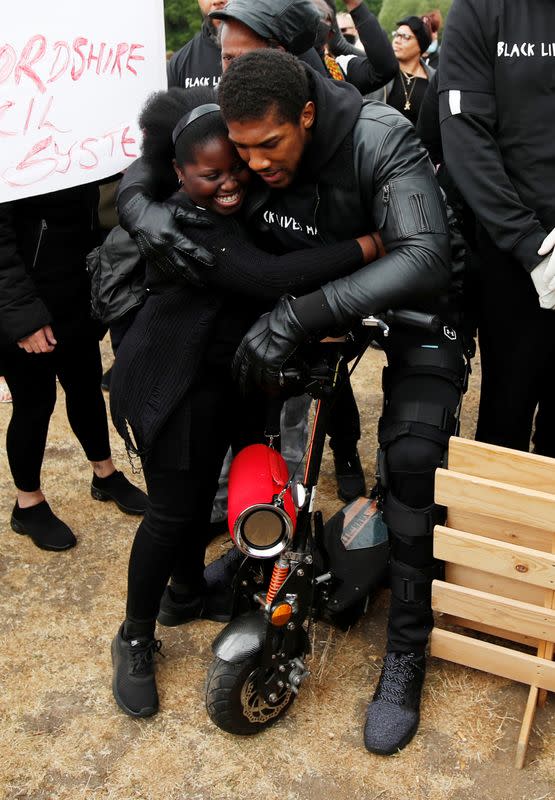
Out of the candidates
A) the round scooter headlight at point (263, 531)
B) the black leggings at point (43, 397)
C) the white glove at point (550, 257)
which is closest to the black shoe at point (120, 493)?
the black leggings at point (43, 397)

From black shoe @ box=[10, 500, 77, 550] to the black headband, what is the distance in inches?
Answer: 80.0

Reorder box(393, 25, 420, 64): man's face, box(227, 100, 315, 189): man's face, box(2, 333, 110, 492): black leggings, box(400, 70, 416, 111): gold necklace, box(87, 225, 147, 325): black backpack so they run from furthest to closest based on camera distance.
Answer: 1. box(393, 25, 420, 64): man's face
2. box(400, 70, 416, 111): gold necklace
3. box(2, 333, 110, 492): black leggings
4. box(87, 225, 147, 325): black backpack
5. box(227, 100, 315, 189): man's face

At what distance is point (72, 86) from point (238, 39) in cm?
64

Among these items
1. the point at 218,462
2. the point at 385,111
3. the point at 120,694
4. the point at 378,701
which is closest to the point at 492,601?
the point at 378,701

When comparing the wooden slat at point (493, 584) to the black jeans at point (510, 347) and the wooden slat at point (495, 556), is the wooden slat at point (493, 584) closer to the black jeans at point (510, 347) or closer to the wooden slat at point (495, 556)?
the wooden slat at point (495, 556)

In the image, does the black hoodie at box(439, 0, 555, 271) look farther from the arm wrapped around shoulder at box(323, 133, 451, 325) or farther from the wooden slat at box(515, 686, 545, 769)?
the wooden slat at box(515, 686, 545, 769)

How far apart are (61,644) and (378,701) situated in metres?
1.22

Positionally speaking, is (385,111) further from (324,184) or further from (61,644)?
(61,644)

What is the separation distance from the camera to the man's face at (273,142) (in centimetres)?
205

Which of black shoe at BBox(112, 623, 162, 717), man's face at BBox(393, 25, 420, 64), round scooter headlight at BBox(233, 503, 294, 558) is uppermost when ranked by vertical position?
man's face at BBox(393, 25, 420, 64)

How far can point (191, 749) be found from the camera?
2535mm

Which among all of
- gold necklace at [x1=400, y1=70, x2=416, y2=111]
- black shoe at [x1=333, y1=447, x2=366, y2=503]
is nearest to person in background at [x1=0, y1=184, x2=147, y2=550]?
black shoe at [x1=333, y1=447, x2=366, y2=503]

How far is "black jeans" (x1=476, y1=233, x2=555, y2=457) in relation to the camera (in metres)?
2.66

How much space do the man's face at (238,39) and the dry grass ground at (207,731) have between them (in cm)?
207
